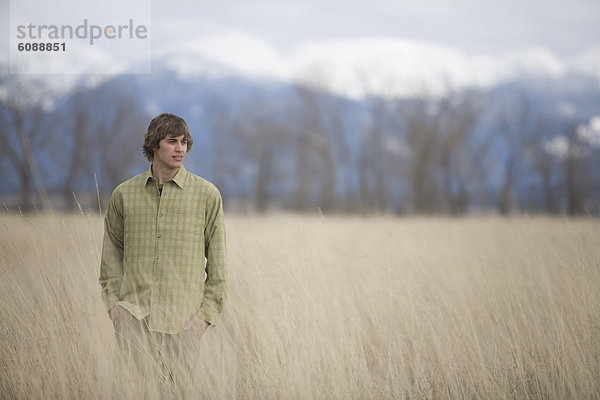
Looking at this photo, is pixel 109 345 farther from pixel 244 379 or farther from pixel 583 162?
pixel 583 162

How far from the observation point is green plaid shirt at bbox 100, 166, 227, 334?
234 centimetres

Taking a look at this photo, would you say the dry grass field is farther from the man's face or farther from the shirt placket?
the man's face

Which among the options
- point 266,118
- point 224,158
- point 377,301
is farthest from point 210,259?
point 224,158

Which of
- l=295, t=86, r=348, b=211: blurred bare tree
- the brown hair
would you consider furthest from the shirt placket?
l=295, t=86, r=348, b=211: blurred bare tree

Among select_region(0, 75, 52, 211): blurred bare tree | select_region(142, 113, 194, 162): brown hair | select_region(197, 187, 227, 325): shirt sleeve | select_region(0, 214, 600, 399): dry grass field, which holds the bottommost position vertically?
select_region(0, 214, 600, 399): dry grass field

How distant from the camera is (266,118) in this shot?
32.4 m

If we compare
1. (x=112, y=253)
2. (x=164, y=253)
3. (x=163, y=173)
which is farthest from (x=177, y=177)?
(x=112, y=253)

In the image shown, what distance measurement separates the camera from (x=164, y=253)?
7.72ft

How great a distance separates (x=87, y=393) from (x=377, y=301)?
239 centimetres

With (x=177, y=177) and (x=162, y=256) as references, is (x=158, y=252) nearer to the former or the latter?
(x=162, y=256)

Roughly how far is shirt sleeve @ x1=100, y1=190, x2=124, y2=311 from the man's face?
0.34 metres

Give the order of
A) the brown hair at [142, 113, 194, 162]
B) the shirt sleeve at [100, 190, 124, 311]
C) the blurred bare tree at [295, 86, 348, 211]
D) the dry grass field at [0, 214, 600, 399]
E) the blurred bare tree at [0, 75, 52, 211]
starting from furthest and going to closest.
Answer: the blurred bare tree at [295, 86, 348, 211]
the blurred bare tree at [0, 75, 52, 211]
the dry grass field at [0, 214, 600, 399]
the shirt sleeve at [100, 190, 124, 311]
the brown hair at [142, 113, 194, 162]

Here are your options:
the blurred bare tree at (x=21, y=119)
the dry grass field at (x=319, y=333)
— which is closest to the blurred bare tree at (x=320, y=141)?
the blurred bare tree at (x=21, y=119)

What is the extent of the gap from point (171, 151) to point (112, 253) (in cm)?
70
